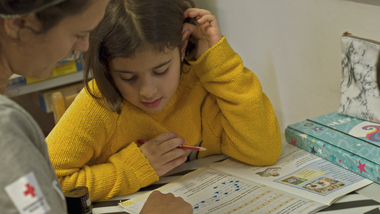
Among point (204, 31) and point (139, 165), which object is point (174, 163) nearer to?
point (139, 165)

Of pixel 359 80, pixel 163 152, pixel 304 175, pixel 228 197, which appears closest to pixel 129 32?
pixel 163 152

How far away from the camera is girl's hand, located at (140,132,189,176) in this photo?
36.4 inches

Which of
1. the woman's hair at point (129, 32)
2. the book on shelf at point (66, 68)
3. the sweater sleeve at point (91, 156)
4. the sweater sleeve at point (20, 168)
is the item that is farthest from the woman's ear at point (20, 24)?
the book on shelf at point (66, 68)

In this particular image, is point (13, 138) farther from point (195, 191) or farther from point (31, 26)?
point (195, 191)

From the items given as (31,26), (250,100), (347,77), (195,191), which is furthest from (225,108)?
(31,26)

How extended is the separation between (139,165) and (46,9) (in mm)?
556

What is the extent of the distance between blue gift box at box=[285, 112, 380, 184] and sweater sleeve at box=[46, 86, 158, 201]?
432 millimetres

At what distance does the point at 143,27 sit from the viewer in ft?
2.65

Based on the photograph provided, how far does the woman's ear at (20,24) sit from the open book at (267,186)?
490mm

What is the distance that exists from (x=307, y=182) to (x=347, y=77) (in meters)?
0.37

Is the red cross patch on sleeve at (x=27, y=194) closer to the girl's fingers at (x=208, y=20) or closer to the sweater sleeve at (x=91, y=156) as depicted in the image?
the sweater sleeve at (x=91, y=156)

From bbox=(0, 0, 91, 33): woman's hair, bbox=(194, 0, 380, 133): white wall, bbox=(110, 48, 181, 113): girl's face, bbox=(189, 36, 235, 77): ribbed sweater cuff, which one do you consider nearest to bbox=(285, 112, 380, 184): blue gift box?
bbox=(194, 0, 380, 133): white wall

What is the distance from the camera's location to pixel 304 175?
884 millimetres

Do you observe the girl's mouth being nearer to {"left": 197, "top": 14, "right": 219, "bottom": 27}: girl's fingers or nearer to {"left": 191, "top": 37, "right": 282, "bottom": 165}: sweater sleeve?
{"left": 191, "top": 37, "right": 282, "bottom": 165}: sweater sleeve
